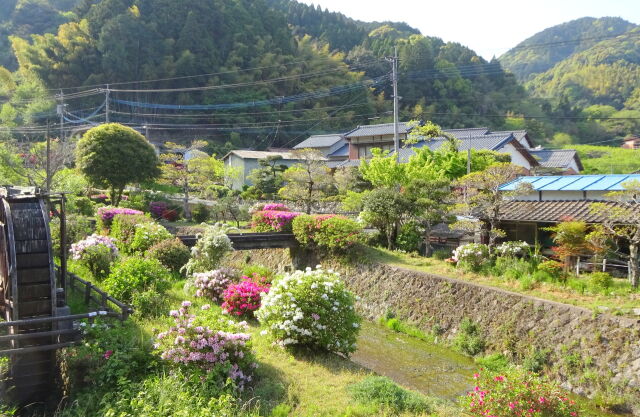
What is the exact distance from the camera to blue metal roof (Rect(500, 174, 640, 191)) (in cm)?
1734

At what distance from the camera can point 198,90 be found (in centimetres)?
6412

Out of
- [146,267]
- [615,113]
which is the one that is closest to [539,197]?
[146,267]

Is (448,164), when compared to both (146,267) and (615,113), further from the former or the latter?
(615,113)

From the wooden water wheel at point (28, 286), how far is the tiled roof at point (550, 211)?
14.7 metres

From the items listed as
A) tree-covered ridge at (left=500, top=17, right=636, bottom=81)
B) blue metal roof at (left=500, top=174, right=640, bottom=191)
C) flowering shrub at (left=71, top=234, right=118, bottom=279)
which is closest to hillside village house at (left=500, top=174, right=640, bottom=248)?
blue metal roof at (left=500, top=174, right=640, bottom=191)

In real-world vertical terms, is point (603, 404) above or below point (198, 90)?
below

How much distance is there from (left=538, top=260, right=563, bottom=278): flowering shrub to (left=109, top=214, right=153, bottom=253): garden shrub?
45.6ft

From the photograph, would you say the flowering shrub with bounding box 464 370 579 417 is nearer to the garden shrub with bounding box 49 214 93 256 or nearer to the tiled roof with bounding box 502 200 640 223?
the tiled roof with bounding box 502 200 640 223

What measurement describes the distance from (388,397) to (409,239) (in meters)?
12.7

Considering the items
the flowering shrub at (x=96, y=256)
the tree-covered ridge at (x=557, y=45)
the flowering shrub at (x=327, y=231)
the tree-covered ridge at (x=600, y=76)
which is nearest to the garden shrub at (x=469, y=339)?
the flowering shrub at (x=327, y=231)

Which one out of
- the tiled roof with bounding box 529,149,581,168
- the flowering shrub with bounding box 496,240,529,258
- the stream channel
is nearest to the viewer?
the stream channel

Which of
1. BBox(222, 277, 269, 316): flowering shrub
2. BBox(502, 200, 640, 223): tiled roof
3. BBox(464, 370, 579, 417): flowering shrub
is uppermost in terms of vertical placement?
BBox(502, 200, 640, 223): tiled roof

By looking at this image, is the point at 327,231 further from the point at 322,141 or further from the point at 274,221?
the point at 322,141

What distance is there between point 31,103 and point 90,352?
57.9 metres
